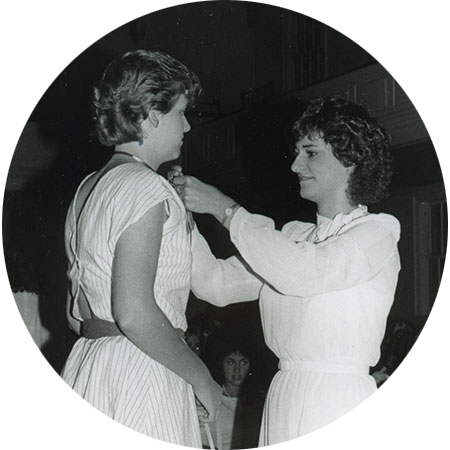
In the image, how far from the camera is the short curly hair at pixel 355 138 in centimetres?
218

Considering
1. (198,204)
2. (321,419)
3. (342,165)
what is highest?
(342,165)

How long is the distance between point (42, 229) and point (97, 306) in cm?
30

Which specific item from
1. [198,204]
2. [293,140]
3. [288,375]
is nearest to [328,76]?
[293,140]

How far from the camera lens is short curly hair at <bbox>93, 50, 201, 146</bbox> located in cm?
211

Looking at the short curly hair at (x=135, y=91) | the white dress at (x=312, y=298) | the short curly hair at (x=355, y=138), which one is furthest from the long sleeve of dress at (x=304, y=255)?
the short curly hair at (x=135, y=91)

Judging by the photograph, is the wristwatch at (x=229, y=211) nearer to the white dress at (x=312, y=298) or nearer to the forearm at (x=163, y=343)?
the white dress at (x=312, y=298)

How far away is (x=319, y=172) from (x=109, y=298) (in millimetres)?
634

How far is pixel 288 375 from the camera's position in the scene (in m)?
2.13

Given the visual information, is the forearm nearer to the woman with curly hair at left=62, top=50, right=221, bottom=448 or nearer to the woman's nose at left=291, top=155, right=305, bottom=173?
the woman with curly hair at left=62, top=50, right=221, bottom=448

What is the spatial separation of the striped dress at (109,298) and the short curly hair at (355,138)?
17.0 inches

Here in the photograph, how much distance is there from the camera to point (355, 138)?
2.19 meters

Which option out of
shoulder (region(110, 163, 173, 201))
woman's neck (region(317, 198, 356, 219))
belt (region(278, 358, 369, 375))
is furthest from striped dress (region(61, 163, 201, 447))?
woman's neck (region(317, 198, 356, 219))

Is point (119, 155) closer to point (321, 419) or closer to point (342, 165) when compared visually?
point (342, 165)

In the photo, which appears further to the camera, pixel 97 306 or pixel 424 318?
pixel 424 318
